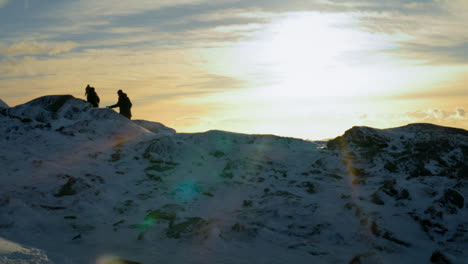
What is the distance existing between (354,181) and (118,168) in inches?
316

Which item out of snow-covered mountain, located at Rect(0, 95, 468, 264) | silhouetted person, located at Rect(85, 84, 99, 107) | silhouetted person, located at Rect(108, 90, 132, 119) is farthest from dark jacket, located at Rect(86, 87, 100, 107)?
snow-covered mountain, located at Rect(0, 95, 468, 264)

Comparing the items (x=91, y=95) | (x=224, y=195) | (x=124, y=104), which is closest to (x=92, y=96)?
(x=91, y=95)

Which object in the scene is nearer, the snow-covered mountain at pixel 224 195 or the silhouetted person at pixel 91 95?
the snow-covered mountain at pixel 224 195

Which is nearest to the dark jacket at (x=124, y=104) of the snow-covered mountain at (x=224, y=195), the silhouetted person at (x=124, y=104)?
the silhouetted person at (x=124, y=104)

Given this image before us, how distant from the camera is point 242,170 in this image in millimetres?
13875

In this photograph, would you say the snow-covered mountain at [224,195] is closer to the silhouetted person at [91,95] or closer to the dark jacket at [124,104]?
the dark jacket at [124,104]

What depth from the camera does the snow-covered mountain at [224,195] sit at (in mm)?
8812

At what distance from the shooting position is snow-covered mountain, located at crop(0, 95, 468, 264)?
8.81 metres

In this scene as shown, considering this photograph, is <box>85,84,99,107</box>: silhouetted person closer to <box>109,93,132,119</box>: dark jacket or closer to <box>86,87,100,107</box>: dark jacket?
<box>86,87,100,107</box>: dark jacket

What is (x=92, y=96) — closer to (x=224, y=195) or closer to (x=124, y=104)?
(x=124, y=104)

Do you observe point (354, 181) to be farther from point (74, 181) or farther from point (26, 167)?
point (26, 167)

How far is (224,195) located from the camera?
12180mm

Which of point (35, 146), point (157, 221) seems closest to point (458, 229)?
point (157, 221)

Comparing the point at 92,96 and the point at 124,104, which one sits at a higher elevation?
the point at 92,96
